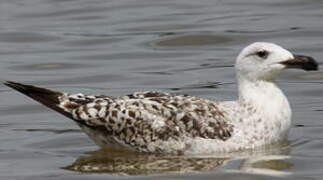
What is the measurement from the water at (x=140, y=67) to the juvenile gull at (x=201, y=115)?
0.16 metres

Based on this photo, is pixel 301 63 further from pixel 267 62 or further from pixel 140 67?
pixel 140 67

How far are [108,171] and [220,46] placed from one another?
7.01 m

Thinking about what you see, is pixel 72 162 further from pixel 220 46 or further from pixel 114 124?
pixel 220 46

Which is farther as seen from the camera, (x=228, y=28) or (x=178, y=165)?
(x=228, y=28)

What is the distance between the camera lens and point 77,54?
19.6 meters

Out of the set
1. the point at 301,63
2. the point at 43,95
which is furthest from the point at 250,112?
the point at 43,95

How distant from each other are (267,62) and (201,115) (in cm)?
87

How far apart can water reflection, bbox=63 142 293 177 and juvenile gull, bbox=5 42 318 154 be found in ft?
0.30

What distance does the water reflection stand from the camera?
500 inches

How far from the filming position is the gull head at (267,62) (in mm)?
13141

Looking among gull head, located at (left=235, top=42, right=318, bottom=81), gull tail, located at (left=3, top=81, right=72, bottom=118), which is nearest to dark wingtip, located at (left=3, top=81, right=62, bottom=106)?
gull tail, located at (left=3, top=81, right=72, bottom=118)

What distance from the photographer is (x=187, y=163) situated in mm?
12930

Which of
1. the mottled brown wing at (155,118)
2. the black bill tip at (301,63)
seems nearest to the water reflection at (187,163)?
the mottled brown wing at (155,118)

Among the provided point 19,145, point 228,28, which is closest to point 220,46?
point 228,28
